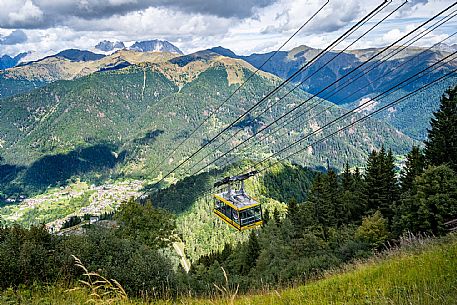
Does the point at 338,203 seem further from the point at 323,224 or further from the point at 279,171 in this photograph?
the point at 279,171

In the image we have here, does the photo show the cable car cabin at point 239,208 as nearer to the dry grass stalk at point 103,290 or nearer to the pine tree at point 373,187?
the pine tree at point 373,187

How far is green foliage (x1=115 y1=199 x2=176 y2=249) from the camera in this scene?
28.1 m

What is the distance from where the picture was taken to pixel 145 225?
28.7m

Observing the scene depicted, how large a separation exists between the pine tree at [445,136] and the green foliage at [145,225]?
99.4ft

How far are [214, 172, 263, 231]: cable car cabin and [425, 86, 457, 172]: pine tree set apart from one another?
23671 mm

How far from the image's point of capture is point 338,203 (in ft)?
135

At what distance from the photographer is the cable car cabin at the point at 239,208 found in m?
25.6

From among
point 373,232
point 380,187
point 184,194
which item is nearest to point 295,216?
point 380,187

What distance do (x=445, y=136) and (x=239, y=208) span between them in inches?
1085

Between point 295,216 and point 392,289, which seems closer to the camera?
point 392,289

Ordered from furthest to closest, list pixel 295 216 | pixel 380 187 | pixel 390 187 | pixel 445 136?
pixel 295 216, pixel 390 187, pixel 445 136, pixel 380 187

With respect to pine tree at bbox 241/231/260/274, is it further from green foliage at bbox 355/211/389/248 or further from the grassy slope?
the grassy slope

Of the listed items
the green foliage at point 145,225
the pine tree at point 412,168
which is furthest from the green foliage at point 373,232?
the green foliage at point 145,225

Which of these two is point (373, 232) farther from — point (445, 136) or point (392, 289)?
point (392, 289)
